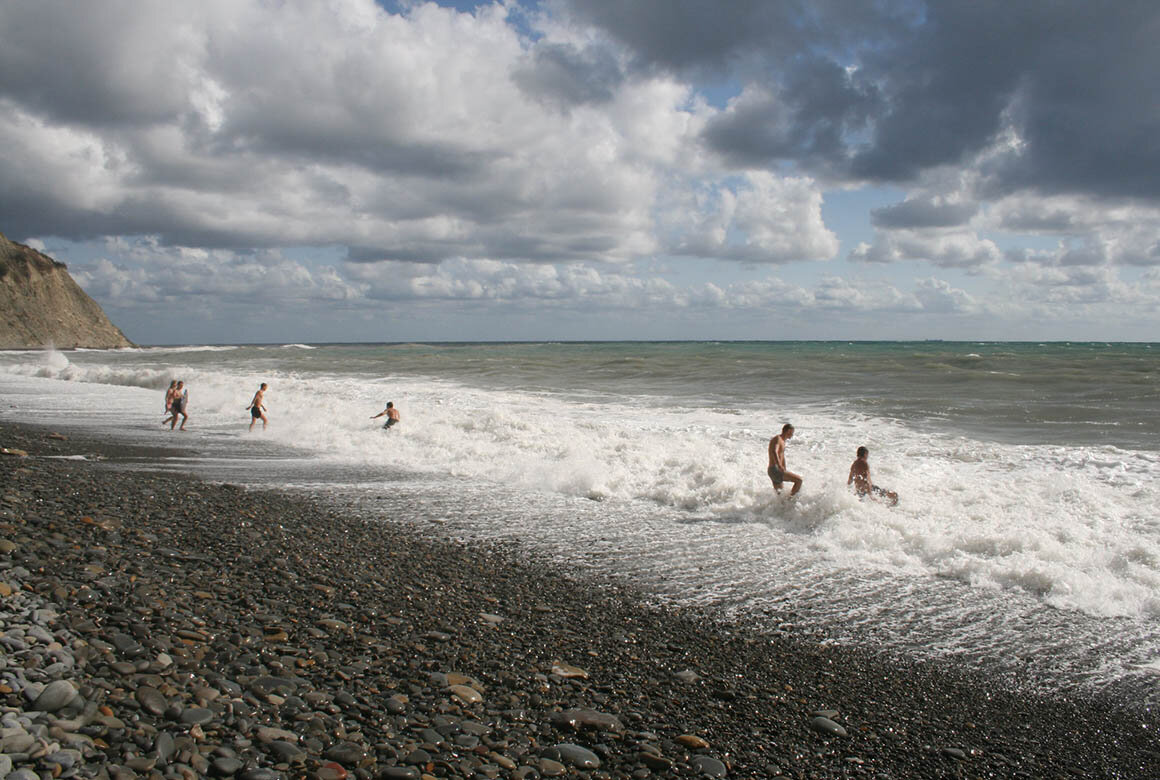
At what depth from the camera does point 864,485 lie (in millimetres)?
9914

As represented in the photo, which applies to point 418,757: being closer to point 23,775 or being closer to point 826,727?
point 23,775

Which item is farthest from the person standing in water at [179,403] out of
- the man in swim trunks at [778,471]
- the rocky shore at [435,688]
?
the man in swim trunks at [778,471]

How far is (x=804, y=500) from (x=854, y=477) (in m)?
1.13

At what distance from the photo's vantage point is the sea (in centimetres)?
597

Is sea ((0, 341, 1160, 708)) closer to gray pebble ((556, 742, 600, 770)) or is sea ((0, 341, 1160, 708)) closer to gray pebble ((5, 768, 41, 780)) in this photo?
gray pebble ((556, 742, 600, 770))

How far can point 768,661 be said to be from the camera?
16.3 feet

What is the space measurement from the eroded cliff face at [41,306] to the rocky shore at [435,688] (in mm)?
93486

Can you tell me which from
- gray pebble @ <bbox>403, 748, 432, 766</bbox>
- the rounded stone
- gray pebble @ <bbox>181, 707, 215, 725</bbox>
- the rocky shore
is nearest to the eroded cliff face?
the rocky shore

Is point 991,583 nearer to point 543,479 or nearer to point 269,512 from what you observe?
point 543,479

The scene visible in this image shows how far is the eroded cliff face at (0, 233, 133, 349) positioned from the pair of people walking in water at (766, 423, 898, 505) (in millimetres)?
93017

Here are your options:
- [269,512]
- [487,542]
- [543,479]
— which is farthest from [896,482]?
[269,512]

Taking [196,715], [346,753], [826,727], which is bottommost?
[826,727]

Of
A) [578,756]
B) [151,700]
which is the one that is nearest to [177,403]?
[151,700]

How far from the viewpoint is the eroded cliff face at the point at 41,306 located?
80.6m
